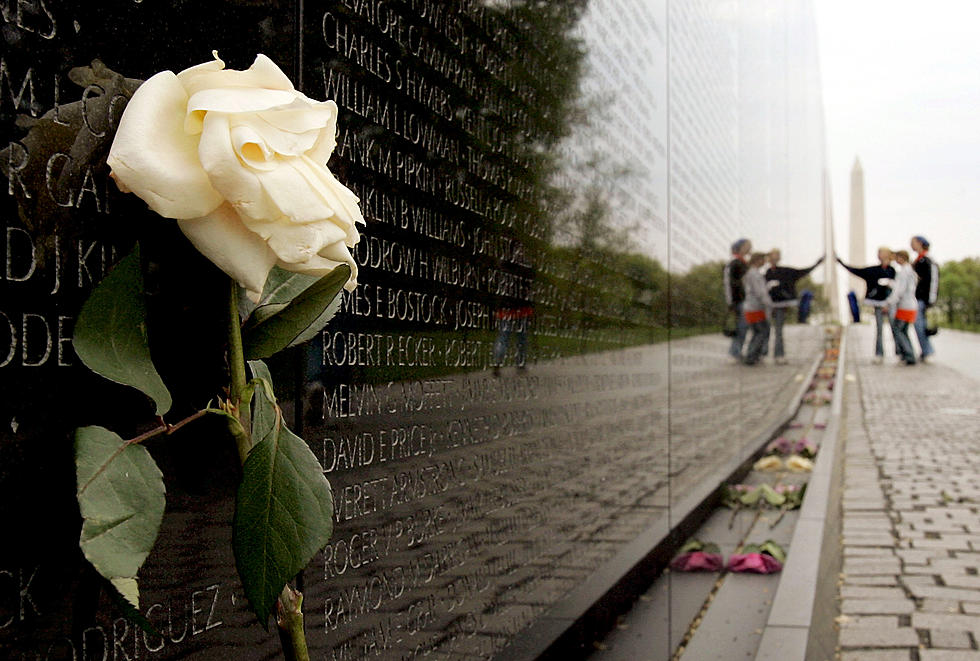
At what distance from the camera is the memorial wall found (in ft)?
3.58

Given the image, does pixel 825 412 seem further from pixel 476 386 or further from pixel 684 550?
pixel 476 386

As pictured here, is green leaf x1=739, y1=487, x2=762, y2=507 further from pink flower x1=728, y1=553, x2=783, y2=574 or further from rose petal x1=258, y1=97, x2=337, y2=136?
rose petal x1=258, y1=97, x2=337, y2=136

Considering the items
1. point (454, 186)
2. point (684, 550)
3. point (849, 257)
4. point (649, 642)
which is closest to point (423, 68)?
point (454, 186)

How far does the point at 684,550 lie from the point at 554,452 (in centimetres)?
182

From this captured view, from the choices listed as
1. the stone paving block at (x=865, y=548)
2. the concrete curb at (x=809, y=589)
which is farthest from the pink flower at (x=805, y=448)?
the stone paving block at (x=865, y=548)

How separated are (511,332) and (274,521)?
1.66m

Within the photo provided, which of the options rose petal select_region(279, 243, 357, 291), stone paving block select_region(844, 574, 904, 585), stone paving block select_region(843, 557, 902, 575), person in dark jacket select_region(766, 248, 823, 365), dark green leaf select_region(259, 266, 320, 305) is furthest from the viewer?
person in dark jacket select_region(766, 248, 823, 365)

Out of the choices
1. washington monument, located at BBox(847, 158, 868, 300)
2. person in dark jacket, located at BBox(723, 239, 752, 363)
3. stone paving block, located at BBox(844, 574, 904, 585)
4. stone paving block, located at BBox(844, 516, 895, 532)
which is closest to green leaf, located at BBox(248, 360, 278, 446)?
stone paving block, located at BBox(844, 574, 904, 585)

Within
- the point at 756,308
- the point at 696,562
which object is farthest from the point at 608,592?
the point at 756,308

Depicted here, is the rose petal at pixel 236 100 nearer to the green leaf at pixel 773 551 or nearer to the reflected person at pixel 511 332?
the reflected person at pixel 511 332

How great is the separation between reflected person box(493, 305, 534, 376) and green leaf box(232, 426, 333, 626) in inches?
59.3

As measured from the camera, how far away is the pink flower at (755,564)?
4434 mm

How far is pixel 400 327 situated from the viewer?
76.4 inches

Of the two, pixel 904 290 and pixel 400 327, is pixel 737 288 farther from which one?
pixel 904 290
